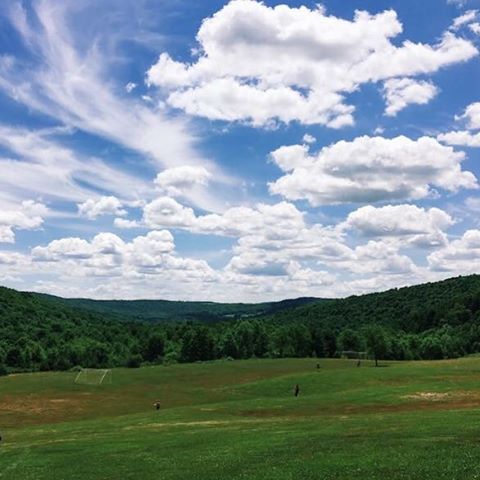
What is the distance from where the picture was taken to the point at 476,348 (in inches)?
7210

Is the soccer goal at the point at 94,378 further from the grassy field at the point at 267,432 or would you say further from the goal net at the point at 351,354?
the goal net at the point at 351,354

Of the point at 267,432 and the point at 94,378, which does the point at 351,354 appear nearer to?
the point at 94,378

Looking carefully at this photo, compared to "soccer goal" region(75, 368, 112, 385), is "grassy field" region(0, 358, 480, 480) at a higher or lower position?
higher

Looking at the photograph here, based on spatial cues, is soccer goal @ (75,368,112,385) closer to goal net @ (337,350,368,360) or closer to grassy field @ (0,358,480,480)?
grassy field @ (0,358,480,480)

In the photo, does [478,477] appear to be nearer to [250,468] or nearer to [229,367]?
[250,468]

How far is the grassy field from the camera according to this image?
29.4 metres

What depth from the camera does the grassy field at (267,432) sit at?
29.4 m

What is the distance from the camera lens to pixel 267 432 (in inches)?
1713

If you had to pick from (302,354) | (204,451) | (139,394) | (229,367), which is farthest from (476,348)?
(204,451)

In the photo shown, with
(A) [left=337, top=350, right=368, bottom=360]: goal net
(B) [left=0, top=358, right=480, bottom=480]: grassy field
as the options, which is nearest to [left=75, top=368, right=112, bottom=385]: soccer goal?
(B) [left=0, top=358, right=480, bottom=480]: grassy field

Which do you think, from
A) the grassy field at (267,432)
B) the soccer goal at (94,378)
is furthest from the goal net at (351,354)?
the soccer goal at (94,378)

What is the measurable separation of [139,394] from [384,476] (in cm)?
7860

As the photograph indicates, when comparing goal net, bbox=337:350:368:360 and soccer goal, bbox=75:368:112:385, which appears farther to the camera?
goal net, bbox=337:350:368:360

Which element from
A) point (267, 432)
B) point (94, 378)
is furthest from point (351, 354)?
point (267, 432)
